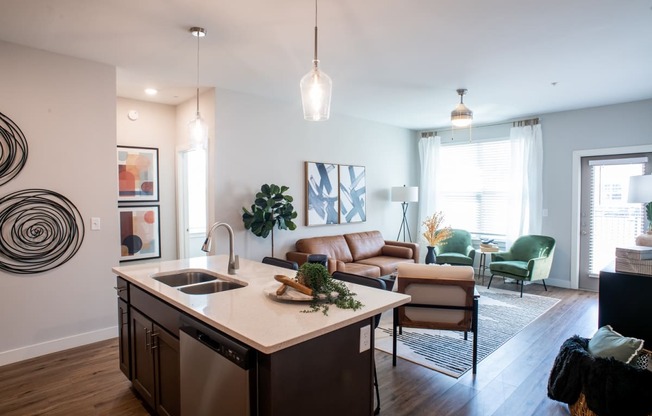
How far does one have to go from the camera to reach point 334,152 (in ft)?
19.6

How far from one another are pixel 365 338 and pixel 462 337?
2397 mm

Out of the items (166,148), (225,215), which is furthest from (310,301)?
(166,148)

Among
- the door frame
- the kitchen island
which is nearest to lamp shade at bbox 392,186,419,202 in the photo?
the door frame

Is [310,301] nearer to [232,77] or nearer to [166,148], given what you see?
[232,77]

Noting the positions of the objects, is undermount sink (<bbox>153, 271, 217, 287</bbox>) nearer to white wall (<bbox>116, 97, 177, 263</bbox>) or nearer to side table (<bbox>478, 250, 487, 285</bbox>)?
white wall (<bbox>116, 97, 177, 263</bbox>)

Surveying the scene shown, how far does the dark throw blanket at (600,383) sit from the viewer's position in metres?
2.10

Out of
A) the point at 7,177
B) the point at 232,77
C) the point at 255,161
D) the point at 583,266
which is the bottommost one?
the point at 583,266

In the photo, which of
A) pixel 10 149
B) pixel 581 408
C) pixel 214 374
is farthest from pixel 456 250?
pixel 10 149

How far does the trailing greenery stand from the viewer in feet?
6.22

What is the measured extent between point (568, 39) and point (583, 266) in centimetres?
407

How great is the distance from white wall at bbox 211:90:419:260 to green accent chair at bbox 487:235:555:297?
2114 millimetres

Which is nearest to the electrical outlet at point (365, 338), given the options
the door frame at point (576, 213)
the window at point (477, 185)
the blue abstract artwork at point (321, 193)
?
the blue abstract artwork at point (321, 193)

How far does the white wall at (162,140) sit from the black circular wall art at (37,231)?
1593 millimetres

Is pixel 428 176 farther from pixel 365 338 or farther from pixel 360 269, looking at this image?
pixel 365 338
